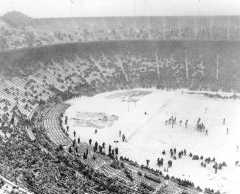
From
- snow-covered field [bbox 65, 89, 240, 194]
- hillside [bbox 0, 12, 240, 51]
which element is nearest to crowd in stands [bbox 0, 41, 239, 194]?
snow-covered field [bbox 65, 89, 240, 194]

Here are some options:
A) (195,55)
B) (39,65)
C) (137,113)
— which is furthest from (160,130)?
(195,55)

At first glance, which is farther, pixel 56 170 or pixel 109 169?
pixel 109 169

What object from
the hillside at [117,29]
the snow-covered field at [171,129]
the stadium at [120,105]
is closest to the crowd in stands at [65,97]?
the stadium at [120,105]

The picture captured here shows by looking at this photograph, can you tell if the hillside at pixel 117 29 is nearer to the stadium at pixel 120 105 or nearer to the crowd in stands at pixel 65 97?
the stadium at pixel 120 105

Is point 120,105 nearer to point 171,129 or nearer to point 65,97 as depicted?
point 65,97

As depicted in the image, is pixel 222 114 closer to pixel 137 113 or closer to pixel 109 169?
pixel 137 113

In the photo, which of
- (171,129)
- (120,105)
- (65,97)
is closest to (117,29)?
(65,97)
